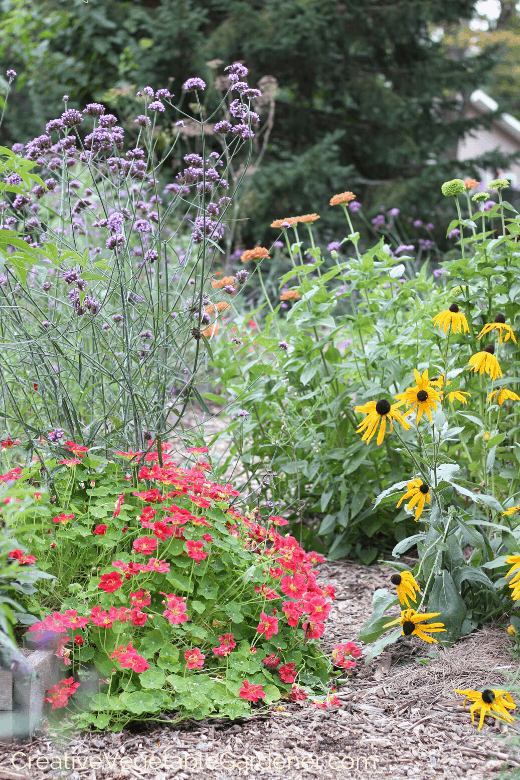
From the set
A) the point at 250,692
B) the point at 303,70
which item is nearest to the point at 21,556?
the point at 250,692

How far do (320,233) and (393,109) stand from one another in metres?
1.63

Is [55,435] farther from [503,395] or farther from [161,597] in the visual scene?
[503,395]

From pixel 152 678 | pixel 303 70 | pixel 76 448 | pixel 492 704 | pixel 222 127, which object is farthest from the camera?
pixel 303 70

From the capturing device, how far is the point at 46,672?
1.69 m

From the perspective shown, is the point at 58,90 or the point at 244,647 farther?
the point at 58,90

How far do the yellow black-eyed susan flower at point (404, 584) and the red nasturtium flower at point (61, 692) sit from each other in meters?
0.89

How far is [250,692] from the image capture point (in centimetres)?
177

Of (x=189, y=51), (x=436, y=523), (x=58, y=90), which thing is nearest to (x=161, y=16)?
(x=189, y=51)

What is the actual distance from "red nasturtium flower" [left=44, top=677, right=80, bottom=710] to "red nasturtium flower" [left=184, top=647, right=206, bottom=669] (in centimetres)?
28

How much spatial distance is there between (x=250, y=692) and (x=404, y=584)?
522 millimetres

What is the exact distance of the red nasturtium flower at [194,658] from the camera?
174 cm

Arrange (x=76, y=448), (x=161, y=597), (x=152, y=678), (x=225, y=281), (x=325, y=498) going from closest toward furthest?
(x=152, y=678), (x=161, y=597), (x=76, y=448), (x=225, y=281), (x=325, y=498)

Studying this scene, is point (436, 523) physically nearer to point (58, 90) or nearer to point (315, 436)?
point (315, 436)

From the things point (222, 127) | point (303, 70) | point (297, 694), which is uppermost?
point (303, 70)
